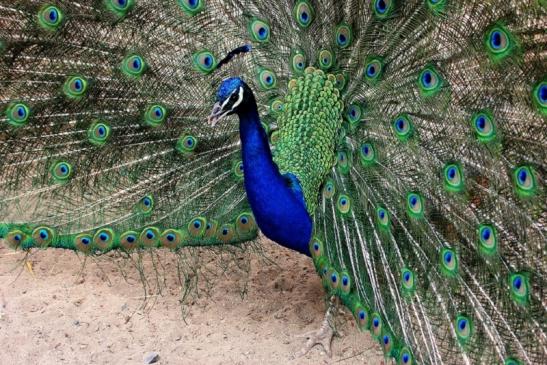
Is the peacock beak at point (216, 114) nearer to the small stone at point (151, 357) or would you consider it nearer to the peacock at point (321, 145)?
the peacock at point (321, 145)

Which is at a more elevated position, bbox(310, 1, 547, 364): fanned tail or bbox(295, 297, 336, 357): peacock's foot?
bbox(310, 1, 547, 364): fanned tail

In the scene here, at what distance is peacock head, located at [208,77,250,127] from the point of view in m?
2.58

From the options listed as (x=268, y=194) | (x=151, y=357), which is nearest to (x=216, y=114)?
(x=268, y=194)

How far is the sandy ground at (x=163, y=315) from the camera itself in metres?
3.20

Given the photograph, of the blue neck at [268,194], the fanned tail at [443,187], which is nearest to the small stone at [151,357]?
the blue neck at [268,194]

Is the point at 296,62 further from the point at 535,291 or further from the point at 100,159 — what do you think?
→ the point at 535,291

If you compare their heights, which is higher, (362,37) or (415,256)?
(362,37)

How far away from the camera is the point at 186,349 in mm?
3232

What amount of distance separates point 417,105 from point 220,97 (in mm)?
729

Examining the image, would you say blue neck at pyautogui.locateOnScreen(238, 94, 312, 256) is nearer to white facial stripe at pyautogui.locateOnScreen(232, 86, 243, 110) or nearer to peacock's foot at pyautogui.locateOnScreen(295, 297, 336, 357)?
white facial stripe at pyautogui.locateOnScreen(232, 86, 243, 110)

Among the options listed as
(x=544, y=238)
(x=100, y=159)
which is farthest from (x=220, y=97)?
(x=544, y=238)

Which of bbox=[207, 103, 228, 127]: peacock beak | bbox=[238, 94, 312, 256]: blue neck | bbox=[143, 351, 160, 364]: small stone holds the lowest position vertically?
bbox=[143, 351, 160, 364]: small stone

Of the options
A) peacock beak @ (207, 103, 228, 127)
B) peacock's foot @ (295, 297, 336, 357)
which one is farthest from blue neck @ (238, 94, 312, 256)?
peacock's foot @ (295, 297, 336, 357)

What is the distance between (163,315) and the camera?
11.3ft
